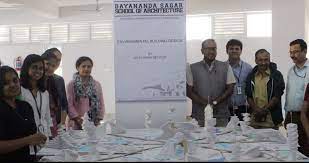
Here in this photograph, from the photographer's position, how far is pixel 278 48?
6.85 metres

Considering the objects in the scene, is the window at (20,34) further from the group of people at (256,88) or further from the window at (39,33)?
the group of people at (256,88)

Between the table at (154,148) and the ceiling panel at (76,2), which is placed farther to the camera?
the ceiling panel at (76,2)

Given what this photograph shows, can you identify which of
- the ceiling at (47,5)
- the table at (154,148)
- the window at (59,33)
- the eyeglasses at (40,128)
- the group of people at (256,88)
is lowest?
the table at (154,148)

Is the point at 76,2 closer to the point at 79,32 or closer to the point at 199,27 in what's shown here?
the point at 79,32

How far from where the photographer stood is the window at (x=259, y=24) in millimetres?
7973

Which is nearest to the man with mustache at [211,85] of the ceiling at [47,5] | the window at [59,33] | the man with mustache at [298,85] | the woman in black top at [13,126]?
the man with mustache at [298,85]

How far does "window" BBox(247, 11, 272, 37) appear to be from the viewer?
7973mm

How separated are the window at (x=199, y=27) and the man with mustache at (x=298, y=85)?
4684 mm

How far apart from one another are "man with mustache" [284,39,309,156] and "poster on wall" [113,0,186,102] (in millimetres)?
1144

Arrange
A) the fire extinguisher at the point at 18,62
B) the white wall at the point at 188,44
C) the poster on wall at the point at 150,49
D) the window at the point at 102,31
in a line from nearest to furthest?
the poster on wall at the point at 150,49 < the white wall at the point at 188,44 < the window at the point at 102,31 < the fire extinguisher at the point at 18,62

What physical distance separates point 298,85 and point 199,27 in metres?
4.88

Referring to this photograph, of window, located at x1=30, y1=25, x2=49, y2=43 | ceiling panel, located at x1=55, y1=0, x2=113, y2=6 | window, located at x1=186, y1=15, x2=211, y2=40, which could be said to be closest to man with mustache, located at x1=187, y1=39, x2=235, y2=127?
window, located at x1=186, y1=15, x2=211, y2=40

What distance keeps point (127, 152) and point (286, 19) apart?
5.42 metres

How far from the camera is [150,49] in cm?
351
